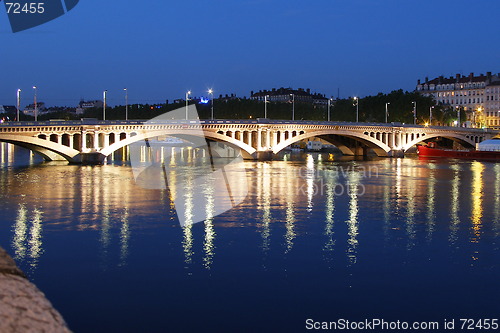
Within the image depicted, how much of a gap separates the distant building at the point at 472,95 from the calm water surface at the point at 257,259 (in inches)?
3964

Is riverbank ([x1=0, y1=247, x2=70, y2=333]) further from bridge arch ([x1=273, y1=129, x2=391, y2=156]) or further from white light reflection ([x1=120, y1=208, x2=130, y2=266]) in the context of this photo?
bridge arch ([x1=273, y1=129, x2=391, y2=156])

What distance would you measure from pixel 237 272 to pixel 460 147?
84980 millimetres

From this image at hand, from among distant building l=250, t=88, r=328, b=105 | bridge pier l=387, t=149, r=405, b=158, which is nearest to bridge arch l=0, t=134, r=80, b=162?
bridge pier l=387, t=149, r=405, b=158

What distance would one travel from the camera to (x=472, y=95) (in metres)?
132

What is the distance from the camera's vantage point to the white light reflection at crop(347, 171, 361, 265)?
16.0 meters

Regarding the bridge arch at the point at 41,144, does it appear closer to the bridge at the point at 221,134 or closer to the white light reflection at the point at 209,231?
the bridge at the point at 221,134

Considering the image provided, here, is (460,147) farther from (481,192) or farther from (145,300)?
(145,300)

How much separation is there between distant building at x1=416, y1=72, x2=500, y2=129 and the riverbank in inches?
4730

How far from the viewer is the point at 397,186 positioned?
35.2 metres

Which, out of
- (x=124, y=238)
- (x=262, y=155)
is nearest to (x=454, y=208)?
(x=124, y=238)

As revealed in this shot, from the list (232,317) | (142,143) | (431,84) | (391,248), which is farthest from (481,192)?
(431,84)

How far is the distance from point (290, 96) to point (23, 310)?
17463 centimetres

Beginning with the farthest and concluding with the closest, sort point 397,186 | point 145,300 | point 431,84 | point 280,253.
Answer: point 431,84
point 397,186
point 280,253
point 145,300

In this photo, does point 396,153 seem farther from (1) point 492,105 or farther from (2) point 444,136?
(1) point 492,105
